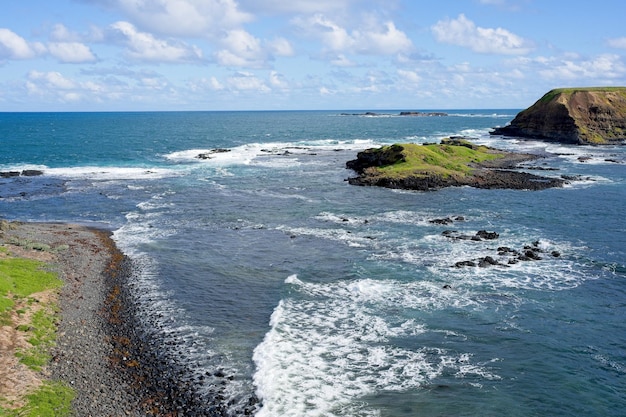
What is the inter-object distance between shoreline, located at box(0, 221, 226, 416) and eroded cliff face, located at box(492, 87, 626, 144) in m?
131

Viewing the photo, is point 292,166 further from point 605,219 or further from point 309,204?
point 605,219

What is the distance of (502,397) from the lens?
81.3 ft

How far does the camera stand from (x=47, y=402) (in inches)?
894

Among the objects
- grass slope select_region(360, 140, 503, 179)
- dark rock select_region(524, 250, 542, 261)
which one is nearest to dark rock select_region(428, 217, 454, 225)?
dark rock select_region(524, 250, 542, 261)

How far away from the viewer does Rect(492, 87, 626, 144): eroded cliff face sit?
449 ft

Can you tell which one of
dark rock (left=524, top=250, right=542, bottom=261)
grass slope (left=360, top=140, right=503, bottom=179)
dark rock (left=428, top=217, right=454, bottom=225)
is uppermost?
grass slope (left=360, top=140, right=503, bottom=179)

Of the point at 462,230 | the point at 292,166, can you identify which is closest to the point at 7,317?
the point at 462,230

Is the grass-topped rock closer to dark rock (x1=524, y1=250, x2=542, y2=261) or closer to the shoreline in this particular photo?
dark rock (x1=524, y1=250, x2=542, y2=261)

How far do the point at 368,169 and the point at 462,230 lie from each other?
112 feet

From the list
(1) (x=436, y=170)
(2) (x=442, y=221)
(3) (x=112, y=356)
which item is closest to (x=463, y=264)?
(2) (x=442, y=221)

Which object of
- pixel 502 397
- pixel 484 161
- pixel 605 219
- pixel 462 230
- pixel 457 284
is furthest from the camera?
pixel 484 161

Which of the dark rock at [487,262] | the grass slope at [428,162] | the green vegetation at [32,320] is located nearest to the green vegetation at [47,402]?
the green vegetation at [32,320]

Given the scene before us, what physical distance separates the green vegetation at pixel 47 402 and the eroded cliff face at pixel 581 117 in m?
141

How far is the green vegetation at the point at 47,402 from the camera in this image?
2172 cm
